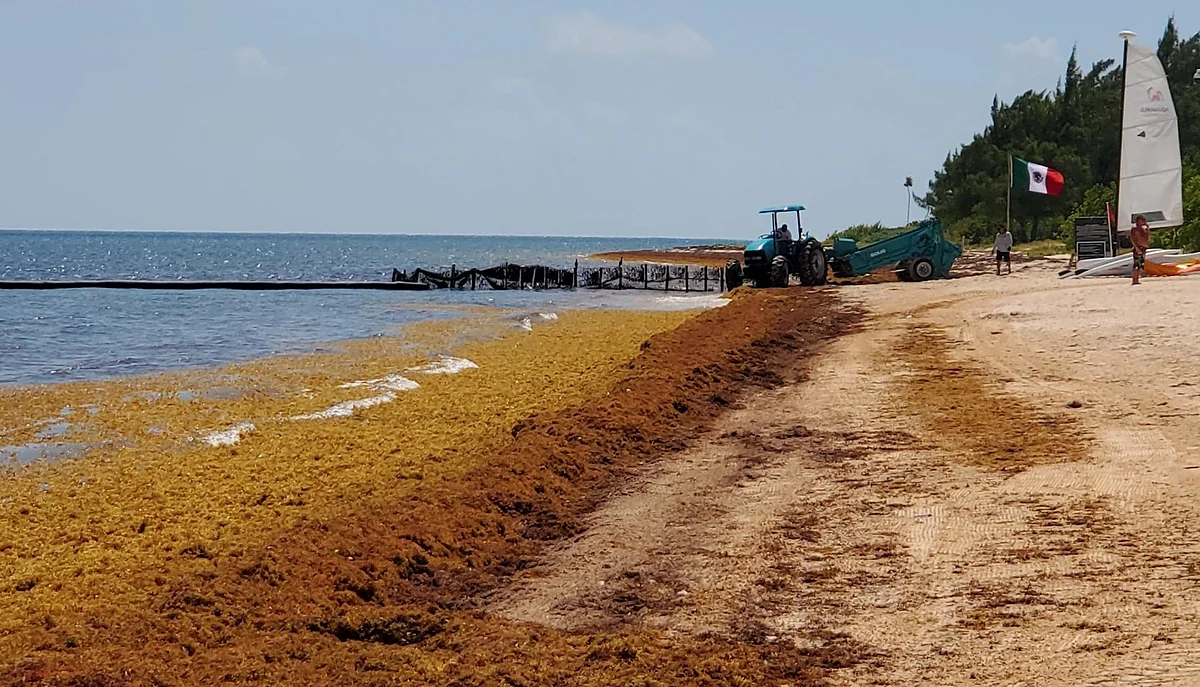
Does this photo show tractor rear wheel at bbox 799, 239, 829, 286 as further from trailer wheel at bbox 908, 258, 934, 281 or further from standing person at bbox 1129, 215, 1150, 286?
standing person at bbox 1129, 215, 1150, 286

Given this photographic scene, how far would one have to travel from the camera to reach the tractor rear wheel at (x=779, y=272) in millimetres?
33438

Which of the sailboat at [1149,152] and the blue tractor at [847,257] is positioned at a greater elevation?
the sailboat at [1149,152]

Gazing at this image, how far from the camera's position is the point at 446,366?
62.7 feet

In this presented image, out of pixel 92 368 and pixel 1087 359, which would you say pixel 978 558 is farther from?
pixel 92 368

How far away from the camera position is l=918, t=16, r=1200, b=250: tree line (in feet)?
157

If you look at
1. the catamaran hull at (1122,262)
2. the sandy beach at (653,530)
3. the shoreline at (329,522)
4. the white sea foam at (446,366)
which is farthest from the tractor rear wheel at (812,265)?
the shoreline at (329,522)

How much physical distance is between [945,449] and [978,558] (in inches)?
115

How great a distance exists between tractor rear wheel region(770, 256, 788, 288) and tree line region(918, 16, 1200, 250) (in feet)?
44.0

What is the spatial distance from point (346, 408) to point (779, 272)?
829 inches

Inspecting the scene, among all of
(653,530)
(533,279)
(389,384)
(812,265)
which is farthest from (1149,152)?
(533,279)

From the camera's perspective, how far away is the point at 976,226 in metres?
53.1

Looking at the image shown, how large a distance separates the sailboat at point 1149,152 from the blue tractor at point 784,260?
1054cm

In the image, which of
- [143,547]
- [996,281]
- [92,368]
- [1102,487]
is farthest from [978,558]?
[996,281]

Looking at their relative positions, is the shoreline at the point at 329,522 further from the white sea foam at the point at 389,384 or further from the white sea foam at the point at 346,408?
the white sea foam at the point at 389,384
